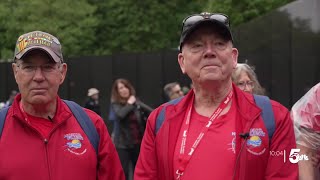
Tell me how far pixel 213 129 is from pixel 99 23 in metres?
29.1

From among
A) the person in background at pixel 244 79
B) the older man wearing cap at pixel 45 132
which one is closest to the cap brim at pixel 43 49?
the older man wearing cap at pixel 45 132

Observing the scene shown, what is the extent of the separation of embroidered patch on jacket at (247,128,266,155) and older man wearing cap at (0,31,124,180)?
1.13m

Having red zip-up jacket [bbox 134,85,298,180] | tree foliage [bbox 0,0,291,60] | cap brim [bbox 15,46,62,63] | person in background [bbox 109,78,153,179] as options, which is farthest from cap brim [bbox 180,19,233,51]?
tree foliage [bbox 0,0,291,60]

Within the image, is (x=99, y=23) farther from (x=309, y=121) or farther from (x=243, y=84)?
(x=309, y=121)

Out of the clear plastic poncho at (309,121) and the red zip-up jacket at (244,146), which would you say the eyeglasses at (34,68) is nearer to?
the red zip-up jacket at (244,146)

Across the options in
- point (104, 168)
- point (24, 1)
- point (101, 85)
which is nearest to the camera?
point (104, 168)

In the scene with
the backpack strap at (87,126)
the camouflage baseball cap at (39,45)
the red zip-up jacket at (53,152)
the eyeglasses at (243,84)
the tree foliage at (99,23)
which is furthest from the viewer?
the tree foliage at (99,23)

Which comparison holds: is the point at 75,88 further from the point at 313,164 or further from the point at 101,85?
the point at 313,164

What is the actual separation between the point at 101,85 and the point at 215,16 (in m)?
15.4

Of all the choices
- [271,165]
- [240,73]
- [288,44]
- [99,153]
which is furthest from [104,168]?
[288,44]

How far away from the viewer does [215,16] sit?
377 cm

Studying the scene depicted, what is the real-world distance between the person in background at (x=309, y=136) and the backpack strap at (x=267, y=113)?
1.30ft

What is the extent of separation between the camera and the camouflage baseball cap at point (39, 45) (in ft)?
14.0

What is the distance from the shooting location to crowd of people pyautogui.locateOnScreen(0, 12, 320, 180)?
3.68 m
